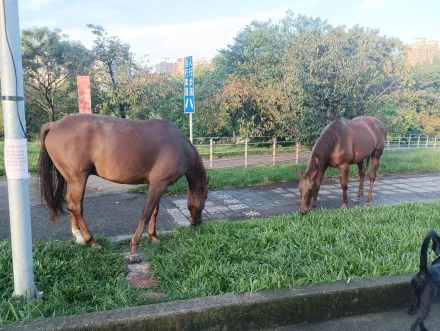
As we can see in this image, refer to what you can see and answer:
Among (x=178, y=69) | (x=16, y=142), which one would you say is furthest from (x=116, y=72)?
(x=178, y=69)

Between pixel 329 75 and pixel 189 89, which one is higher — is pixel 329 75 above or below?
above

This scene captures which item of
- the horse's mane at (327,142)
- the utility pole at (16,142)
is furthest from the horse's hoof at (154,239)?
the horse's mane at (327,142)

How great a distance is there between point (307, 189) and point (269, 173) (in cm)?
394

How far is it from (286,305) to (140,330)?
108cm

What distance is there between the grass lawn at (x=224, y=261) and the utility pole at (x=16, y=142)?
0.24 m

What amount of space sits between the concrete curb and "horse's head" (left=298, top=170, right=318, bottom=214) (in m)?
2.70

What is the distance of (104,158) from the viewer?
4129 mm

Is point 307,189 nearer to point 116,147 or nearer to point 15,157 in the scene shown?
point 116,147

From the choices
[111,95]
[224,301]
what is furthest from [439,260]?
[111,95]

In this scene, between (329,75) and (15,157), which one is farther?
(329,75)

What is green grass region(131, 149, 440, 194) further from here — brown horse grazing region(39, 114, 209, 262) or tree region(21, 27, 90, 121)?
tree region(21, 27, 90, 121)

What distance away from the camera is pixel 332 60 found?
9156mm

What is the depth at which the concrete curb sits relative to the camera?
90.7 inches

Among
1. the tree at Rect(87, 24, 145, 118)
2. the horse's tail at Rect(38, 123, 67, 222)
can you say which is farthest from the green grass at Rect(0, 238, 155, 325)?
the tree at Rect(87, 24, 145, 118)
